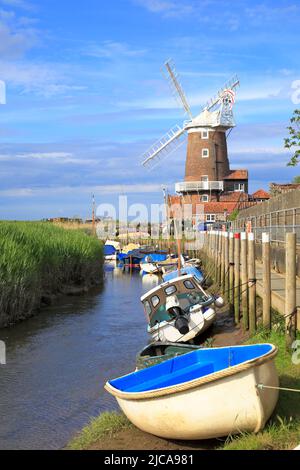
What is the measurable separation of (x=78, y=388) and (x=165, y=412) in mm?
4765

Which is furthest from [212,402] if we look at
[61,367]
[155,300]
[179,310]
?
[155,300]

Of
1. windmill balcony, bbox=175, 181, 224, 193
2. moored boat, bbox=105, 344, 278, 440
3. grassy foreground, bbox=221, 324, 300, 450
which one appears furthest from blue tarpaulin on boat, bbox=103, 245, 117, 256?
moored boat, bbox=105, 344, 278, 440

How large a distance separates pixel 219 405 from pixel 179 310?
373 inches

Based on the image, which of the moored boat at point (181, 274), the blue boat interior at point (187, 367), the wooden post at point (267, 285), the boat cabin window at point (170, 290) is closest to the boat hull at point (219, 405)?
the blue boat interior at point (187, 367)

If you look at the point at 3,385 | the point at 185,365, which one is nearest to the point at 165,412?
the point at 185,365

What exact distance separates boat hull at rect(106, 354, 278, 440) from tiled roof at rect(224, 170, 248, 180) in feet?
221

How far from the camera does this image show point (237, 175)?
7438 centimetres

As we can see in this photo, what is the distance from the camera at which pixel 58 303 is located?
24.5 meters

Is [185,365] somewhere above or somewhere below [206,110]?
below

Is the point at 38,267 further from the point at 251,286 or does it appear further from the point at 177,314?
the point at 251,286

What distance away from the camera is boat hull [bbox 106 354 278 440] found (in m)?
6.81

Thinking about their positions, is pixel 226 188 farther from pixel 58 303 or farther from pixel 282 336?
pixel 282 336

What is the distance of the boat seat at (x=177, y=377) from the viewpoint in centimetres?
785

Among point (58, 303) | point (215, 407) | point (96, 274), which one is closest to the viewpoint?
point (215, 407)
